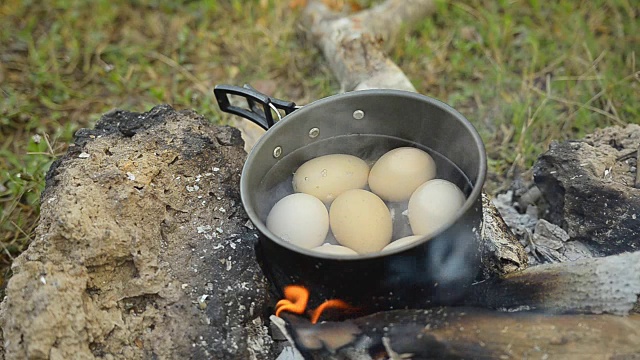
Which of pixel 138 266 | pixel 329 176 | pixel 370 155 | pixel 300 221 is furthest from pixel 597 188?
pixel 138 266

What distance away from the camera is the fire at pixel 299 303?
5.75ft

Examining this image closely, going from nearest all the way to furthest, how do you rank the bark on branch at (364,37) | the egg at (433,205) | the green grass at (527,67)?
the egg at (433,205)
the bark on branch at (364,37)
the green grass at (527,67)

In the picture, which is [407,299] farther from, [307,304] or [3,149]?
[3,149]

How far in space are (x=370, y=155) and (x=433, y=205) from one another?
0.39 metres

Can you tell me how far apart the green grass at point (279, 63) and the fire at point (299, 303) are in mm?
1477

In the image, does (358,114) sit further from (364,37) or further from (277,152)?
(364,37)

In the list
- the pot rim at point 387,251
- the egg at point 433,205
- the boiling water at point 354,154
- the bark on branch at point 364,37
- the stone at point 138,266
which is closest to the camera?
the pot rim at point 387,251

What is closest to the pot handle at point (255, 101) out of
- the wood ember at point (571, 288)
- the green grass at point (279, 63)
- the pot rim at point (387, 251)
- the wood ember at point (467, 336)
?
the pot rim at point (387, 251)

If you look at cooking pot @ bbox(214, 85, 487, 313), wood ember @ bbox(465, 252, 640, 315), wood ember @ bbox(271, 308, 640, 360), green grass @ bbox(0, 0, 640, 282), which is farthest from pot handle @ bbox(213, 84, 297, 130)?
green grass @ bbox(0, 0, 640, 282)

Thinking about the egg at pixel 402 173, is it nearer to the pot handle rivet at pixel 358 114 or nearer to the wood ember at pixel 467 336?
the pot handle rivet at pixel 358 114

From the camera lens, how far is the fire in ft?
5.75

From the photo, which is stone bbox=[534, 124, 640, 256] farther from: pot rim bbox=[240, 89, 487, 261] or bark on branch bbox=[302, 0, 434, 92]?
bark on branch bbox=[302, 0, 434, 92]

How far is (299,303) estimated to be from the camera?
1.80m

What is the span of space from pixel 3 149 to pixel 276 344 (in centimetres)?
210
